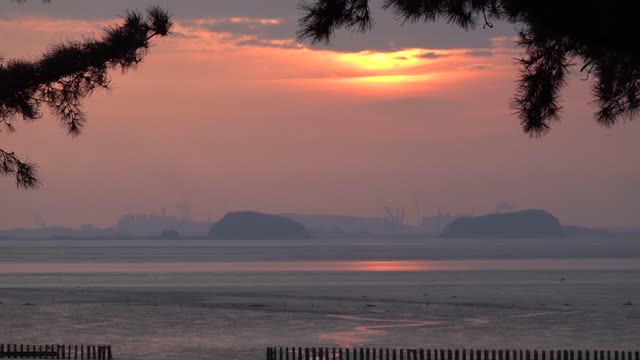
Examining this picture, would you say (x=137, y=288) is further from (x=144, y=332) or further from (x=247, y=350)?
(x=247, y=350)

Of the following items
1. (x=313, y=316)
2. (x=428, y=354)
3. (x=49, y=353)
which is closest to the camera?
(x=428, y=354)

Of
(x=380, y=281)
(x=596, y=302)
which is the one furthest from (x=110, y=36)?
(x=380, y=281)

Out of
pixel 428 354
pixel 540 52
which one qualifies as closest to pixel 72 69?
pixel 540 52

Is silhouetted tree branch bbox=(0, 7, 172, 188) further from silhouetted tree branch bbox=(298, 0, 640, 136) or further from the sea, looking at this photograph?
the sea

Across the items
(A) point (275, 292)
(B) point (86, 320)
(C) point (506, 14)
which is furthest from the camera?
(A) point (275, 292)

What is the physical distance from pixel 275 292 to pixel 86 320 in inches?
1470

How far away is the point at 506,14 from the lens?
16.2 meters

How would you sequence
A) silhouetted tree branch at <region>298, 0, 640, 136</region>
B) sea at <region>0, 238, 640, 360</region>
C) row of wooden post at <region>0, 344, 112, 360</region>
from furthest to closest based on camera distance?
sea at <region>0, 238, 640, 360</region> < row of wooden post at <region>0, 344, 112, 360</region> < silhouetted tree branch at <region>298, 0, 640, 136</region>

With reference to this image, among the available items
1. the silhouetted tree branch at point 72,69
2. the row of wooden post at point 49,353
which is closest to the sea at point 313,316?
the row of wooden post at point 49,353

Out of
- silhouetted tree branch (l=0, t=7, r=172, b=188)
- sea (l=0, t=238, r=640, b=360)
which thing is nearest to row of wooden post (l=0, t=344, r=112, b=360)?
sea (l=0, t=238, r=640, b=360)

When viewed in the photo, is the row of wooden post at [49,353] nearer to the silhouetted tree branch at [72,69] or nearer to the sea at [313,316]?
the sea at [313,316]

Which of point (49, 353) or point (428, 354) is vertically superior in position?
point (428, 354)

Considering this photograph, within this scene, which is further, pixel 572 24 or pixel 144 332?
pixel 144 332

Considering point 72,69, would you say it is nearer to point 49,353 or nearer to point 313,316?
point 49,353
